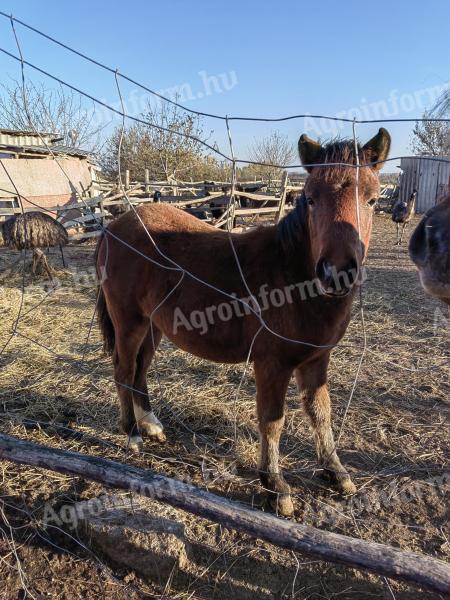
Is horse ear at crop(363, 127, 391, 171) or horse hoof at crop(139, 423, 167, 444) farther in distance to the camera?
horse hoof at crop(139, 423, 167, 444)

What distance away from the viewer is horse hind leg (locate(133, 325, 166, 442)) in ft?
9.96

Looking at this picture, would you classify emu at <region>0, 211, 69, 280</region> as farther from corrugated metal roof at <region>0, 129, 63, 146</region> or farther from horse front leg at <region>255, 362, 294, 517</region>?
corrugated metal roof at <region>0, 129, 63, 146</region>

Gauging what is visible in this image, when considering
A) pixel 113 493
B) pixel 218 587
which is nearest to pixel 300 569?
pixel 218 587

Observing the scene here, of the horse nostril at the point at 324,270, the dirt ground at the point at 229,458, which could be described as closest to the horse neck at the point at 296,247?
the horse nostril at the point at 324,270

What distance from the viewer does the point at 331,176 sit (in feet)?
6.27

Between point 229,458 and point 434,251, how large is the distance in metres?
2.08

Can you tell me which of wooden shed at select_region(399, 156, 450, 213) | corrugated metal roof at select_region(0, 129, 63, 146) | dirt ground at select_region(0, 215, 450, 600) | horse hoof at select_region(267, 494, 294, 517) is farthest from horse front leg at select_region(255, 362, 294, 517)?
wooden shed at select_region(399, 156, 450, 213)

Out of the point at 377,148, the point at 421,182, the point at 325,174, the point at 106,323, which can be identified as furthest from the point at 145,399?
the point at 421,182

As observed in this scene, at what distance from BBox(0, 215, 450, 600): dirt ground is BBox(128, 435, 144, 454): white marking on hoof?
52 millimetres

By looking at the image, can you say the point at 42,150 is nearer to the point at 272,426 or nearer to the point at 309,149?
the point at 309,149

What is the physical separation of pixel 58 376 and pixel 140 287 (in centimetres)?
176

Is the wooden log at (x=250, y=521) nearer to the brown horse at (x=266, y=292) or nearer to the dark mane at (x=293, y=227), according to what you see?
the brown horse at (x=266, y=292)

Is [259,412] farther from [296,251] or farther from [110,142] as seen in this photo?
[110,142]

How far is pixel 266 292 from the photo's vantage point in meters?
2.34
